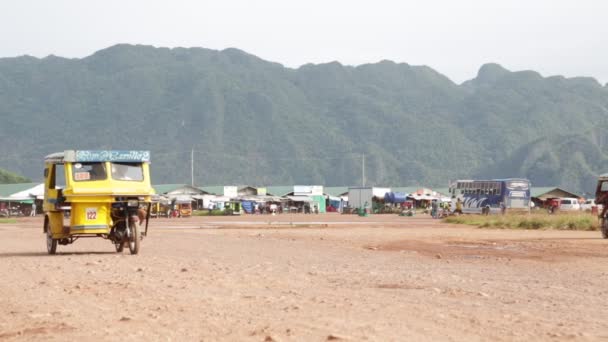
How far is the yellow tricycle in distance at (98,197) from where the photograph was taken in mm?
21188

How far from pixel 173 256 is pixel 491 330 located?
528 inches

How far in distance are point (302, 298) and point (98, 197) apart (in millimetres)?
10546

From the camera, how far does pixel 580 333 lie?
8.93 metres

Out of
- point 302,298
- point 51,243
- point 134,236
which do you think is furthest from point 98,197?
point 302,298

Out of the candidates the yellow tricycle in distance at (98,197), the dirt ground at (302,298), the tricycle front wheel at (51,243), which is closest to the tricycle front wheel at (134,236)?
the yellow tricycle in distance at (98,197)

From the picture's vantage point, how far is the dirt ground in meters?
9.12

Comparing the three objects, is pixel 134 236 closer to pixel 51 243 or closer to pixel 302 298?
pixel 51 243

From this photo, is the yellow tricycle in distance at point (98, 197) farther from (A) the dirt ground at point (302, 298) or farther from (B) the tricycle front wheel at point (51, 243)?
(A) the dirt ground at point (302, 298)

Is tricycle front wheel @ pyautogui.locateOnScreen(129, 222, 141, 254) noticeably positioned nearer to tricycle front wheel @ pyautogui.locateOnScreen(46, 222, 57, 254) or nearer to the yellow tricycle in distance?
the yellow tricycle in distance

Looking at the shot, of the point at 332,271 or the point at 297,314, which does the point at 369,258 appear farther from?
the point at 297,314

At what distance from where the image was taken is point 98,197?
21.2m

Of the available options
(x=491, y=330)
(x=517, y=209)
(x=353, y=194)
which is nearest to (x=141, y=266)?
(x=491, y=330)

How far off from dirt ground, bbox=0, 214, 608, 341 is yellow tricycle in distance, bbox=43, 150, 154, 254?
27.8 inches

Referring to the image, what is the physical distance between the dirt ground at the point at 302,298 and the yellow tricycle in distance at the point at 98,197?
2.32ft
